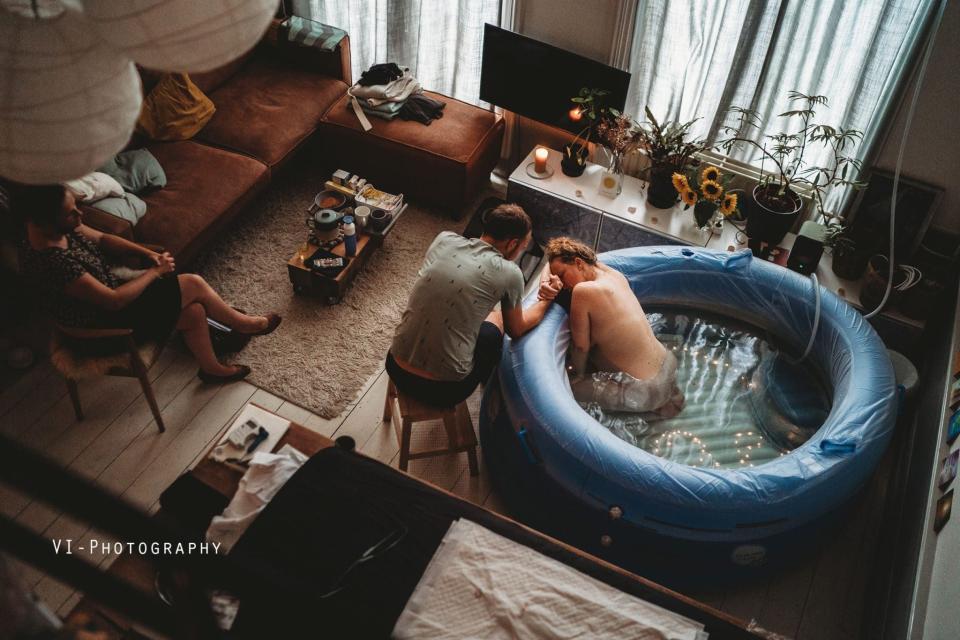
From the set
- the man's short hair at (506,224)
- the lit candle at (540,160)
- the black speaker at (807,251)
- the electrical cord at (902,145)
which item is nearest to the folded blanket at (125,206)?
the man's short hair at (506,224)

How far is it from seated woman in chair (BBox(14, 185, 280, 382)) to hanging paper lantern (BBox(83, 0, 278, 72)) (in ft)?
5.46

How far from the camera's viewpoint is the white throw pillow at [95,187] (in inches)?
128

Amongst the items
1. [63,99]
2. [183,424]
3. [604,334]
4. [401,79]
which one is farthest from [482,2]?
[63,99]

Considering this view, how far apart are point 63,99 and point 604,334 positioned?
221 cm

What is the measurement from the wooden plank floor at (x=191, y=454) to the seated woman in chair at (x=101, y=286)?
0.71 feet

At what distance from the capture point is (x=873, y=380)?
9.22ft

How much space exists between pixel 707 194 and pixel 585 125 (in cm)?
80

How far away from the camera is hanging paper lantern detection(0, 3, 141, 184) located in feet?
3.61

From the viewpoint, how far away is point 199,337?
3.24 metres

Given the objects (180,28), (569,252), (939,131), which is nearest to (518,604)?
(569,252)

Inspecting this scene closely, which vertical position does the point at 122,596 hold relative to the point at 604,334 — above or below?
above

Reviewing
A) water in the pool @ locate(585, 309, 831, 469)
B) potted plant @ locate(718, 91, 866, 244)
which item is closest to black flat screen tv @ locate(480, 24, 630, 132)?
potted plant @ locate(718, 91, 866, 244)

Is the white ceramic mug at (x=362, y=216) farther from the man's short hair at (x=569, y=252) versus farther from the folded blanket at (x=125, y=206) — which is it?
the man's short hair at (x=569, y=252)

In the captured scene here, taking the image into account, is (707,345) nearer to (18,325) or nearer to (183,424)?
(183,424)
